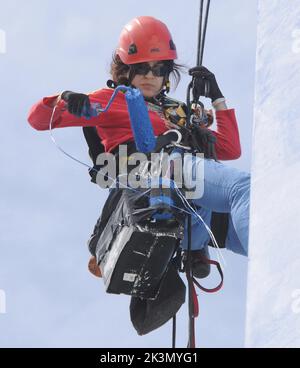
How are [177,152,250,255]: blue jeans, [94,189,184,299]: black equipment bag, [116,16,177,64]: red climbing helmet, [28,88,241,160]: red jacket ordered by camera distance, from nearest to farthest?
[177,152,250,255]: blue jeans
[94,189,184,299]: black equipment bag
[28,88,241,160]: red jacket
[116,16,177,64]: red climbing helmet

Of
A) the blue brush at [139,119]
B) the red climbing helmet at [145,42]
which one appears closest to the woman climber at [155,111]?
the red climbing helmet at [145,42]

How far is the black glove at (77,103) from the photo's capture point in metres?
6.60

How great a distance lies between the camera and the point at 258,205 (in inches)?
178

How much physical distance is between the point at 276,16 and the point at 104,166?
103 inches

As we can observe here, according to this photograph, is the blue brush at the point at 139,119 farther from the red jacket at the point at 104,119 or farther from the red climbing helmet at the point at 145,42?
the red climbing helmet at the point at 145,42

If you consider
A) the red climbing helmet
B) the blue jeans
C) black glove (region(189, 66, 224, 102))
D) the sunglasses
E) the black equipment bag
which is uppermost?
the red climbing helmet

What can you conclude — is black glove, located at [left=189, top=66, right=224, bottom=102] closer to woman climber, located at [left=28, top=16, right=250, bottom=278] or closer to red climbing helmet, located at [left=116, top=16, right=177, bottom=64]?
woman climber, located at [left=28, top=16, right=250, bottom=278]

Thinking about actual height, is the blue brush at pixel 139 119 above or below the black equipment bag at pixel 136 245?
above

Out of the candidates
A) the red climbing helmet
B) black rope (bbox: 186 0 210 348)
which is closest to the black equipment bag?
black rope (bbox: 186 0 210 348)

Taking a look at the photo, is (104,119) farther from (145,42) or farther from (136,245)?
(136,245)

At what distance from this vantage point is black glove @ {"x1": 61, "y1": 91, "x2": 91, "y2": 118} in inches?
260

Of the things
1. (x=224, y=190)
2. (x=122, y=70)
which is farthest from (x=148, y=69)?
(x=224, y=190)

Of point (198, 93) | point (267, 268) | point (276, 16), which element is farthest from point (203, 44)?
point (267, 268)
